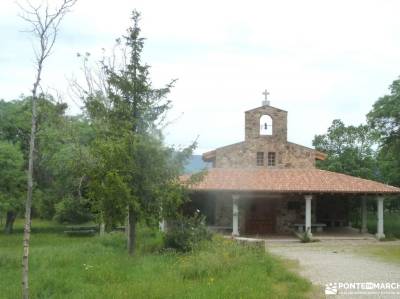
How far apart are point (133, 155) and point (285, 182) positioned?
1076 cm

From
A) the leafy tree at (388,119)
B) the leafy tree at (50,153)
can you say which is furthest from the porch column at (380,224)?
the leafy tree at (50,153)

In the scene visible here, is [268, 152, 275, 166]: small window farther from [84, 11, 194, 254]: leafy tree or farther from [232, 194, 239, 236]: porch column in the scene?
[84, 11, 194, 254]: leafy tree

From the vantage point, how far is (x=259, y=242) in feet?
48.7

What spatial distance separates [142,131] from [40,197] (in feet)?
56.7

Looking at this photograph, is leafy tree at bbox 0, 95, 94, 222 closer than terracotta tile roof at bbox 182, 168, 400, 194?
No

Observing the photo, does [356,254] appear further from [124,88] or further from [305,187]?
[124,88]

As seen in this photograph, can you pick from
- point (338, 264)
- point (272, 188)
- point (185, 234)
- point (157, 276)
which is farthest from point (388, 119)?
point (157, 276)

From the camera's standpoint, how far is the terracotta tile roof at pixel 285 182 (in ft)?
73.1

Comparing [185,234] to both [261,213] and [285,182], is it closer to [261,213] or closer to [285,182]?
[285,182]

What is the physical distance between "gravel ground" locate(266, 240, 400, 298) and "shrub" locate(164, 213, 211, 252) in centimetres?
279

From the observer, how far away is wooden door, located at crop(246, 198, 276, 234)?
25031 millimetres

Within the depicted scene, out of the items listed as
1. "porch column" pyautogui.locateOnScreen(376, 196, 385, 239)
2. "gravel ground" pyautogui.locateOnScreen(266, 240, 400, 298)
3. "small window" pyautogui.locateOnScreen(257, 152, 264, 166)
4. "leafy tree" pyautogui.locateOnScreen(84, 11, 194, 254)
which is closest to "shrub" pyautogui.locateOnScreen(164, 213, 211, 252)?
"leafy tree" pyautogui.locateOnScreen(84, 11, 194, 254)

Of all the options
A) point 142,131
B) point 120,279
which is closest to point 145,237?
point 142,131

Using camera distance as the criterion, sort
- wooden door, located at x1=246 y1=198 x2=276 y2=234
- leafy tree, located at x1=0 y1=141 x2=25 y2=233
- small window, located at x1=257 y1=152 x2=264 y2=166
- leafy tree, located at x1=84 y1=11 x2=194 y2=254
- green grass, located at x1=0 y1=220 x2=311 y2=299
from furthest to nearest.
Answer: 1. small window, located at x1=257 y1=152 x2=264 y2=166
2. leafy tree, located at x1=0 y1=141 x2=25 y2=233
3. wooden door, located at x1=246 y1=198 x2=276 y2=234
4. leafy tree, located at x1=84 y1=11 x2=194 y2=254
5. green grass, located at x1=0 y1=220 x2=311 y2=299
